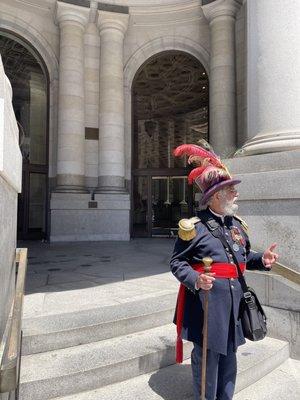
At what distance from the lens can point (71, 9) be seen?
1248 cm

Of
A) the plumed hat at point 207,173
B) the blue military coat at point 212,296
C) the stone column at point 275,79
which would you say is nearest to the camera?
the blue military coat at point 212,296

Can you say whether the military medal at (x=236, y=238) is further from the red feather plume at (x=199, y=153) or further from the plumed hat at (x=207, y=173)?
the red feather plume at (x=199, y=153)

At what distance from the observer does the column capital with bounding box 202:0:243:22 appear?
12184 mm

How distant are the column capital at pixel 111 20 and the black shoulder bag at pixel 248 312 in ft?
40.4

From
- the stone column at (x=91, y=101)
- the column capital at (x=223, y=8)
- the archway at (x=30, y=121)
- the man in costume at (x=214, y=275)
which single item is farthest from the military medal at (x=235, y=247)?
the column capital at (x=223, y=8)

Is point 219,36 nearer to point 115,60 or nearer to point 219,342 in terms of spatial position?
point 115,60

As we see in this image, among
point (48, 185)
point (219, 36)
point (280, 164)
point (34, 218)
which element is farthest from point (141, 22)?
point (280, 164)

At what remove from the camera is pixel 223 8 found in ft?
40.2

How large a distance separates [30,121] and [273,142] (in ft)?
53.7

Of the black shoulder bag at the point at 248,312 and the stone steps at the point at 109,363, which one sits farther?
the stone steps at the point at 109,363

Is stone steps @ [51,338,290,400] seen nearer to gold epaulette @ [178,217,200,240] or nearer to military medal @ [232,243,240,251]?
military medal @ [232,243,240,251]

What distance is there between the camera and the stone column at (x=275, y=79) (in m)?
5.19

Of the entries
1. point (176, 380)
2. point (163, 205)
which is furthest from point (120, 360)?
point (163, 205)

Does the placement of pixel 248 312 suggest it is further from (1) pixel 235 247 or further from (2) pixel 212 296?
(1) pixel 235 247
